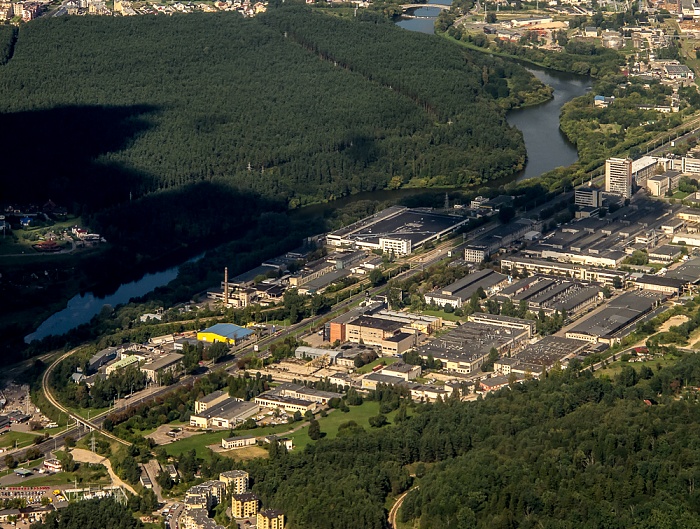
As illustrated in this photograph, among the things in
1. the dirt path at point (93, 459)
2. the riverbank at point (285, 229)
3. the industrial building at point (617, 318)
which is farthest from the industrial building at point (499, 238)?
the dirt path at point (93, 459)

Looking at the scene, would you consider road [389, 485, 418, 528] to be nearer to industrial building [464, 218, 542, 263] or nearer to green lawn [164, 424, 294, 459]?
green lawn [164, 424, 294, 459]

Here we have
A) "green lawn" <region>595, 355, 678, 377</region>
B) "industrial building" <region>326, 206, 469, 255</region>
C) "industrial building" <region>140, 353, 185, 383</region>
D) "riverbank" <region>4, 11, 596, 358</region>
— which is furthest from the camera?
"industrial building" <region>326, 206, 469, 255</region>

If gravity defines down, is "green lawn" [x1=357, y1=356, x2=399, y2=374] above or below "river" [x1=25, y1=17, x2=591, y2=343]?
above

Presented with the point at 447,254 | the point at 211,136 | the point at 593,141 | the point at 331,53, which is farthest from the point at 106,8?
the point at 447,254

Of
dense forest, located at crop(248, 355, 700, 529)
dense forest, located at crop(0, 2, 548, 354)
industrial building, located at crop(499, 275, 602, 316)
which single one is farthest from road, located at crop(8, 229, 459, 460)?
dense forest, located at crop(248, 355, 700, 529)

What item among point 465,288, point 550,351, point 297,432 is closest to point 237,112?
point 465,288

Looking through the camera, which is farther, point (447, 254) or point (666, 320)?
point (447, 254)

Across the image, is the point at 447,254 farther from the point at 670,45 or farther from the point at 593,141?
the point at 670,45
